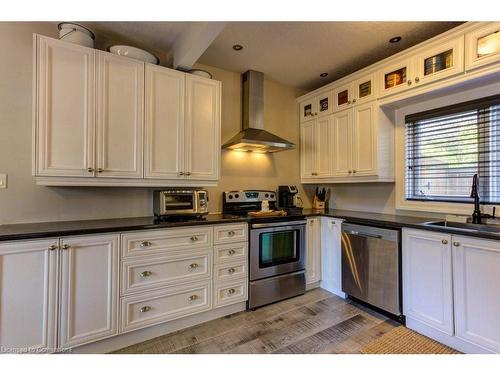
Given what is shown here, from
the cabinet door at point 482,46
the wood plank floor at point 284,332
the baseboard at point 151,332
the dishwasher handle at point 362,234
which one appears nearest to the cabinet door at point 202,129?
the baseboard at point 151,332

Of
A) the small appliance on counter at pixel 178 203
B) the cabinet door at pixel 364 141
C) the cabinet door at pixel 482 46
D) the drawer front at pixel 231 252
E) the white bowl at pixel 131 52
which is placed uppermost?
the white bowl at pixel 131 52

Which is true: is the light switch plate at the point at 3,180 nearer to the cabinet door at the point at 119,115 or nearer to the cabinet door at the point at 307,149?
the cabinet door at the point at 119,115

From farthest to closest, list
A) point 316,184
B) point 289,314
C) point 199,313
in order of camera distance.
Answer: point 316,184 < point 289,314 < point 199,313

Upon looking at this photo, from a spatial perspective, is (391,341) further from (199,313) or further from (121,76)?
(121,76)

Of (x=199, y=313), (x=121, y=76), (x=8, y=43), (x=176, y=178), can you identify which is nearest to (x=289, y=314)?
(x=199, y=313)

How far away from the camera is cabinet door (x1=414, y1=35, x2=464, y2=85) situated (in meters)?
1.98

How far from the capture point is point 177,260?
6.88 feet

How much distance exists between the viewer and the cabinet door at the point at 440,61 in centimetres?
198

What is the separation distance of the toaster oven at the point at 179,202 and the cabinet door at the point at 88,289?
500 millimetres

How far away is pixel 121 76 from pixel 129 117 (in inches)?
13.1

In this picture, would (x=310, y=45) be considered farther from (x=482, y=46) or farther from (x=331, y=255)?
(x=331, y=255)

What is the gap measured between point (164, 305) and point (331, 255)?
1.80 metres

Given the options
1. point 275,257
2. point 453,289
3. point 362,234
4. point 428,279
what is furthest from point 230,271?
point 453,289

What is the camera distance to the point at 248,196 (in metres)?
3.10
